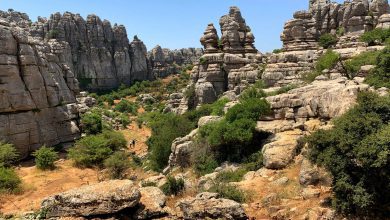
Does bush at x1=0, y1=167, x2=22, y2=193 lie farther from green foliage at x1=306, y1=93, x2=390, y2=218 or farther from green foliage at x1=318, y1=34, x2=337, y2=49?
green foliage at x1=318, y1=34, x2=337, y2=49

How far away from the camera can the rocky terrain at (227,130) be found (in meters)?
11.0

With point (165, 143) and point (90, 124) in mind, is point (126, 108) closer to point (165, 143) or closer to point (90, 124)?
point (90, 124)

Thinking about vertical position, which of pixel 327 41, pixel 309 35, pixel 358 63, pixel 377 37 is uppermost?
pixel 309 35

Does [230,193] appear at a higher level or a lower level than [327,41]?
lower

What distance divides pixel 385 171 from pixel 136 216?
24.0 feet

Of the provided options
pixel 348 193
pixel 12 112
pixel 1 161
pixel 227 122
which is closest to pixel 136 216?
pixel 348 193

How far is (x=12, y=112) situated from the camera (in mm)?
25469

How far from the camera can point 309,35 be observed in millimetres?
33188

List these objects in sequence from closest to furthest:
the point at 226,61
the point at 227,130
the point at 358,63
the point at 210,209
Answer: the point at 210,209 → the point at 227,130 → the point at 358,63 → the point at 226,61

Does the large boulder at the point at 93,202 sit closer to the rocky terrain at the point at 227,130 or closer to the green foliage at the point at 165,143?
the rocky terrain at the point at 227,130

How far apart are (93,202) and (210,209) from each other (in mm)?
3508

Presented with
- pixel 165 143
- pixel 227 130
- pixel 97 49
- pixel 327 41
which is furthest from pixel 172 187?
pixel 97 49

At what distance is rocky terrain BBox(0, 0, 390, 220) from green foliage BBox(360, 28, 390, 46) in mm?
606

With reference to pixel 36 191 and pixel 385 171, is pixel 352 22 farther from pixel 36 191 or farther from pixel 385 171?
pixel 36 191
